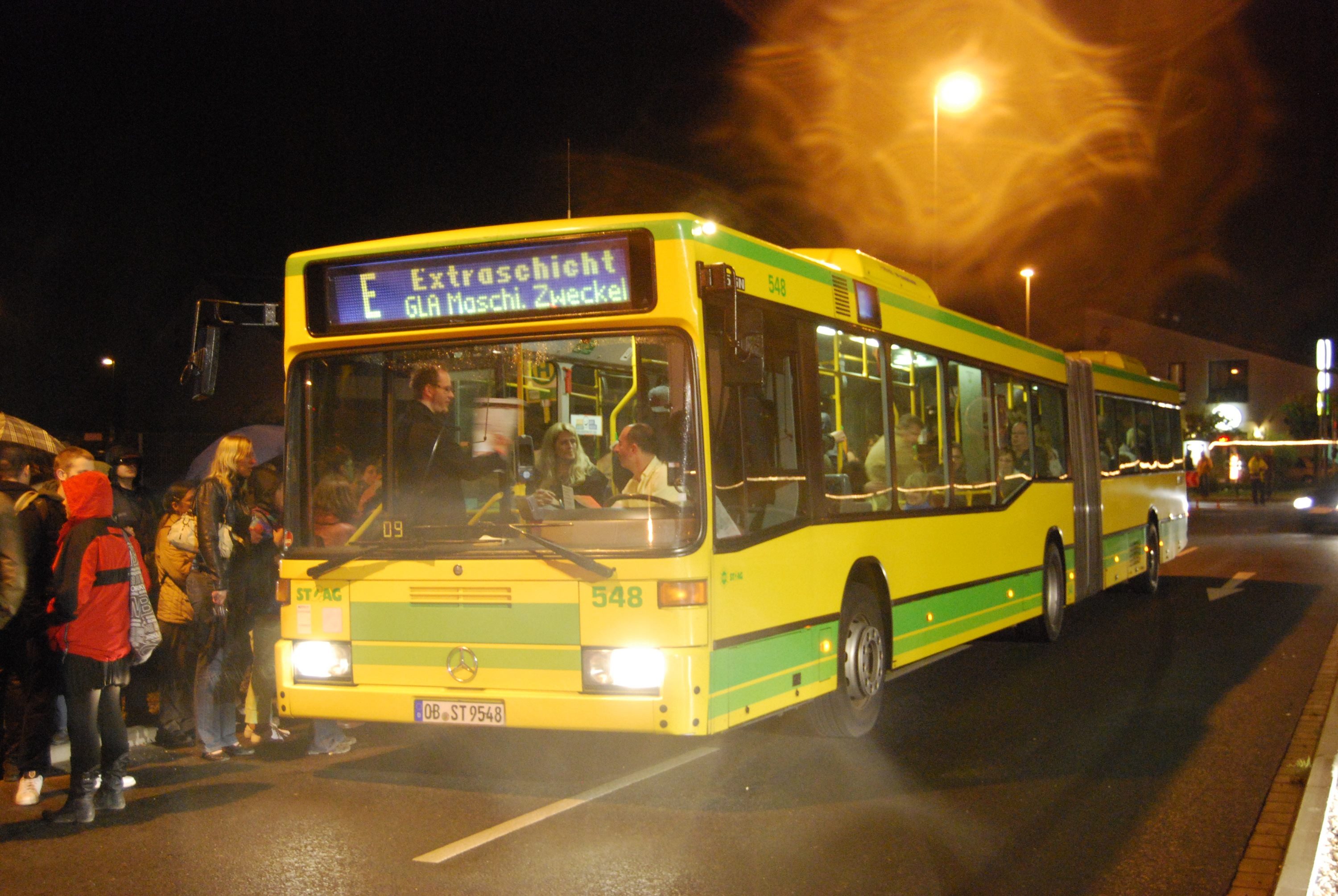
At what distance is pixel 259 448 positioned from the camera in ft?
30.6

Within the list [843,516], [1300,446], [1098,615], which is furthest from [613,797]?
[1300,446]

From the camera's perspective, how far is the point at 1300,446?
240 ft

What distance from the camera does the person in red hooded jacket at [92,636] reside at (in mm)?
A: 6305

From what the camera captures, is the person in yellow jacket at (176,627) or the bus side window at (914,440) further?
the bus side window at (914,440)

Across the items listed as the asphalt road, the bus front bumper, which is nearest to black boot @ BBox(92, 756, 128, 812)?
the asphalt road

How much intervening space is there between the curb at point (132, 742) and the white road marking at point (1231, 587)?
1325cm

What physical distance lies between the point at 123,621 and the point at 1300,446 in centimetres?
7789

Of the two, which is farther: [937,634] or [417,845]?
[937,634]

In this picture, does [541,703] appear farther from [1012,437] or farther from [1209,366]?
[1209,366]

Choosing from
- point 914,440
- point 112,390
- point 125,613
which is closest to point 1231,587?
point 914,440

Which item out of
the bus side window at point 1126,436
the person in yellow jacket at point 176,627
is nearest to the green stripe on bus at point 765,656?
the person in yellow jacket at point 176,627

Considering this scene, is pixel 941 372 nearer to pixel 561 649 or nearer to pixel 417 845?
pixel 561 649

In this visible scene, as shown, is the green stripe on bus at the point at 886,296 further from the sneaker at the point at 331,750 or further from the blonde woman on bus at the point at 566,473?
the sneaker at the point at 331,750

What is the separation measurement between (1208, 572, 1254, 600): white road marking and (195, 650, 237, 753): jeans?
513 inches
